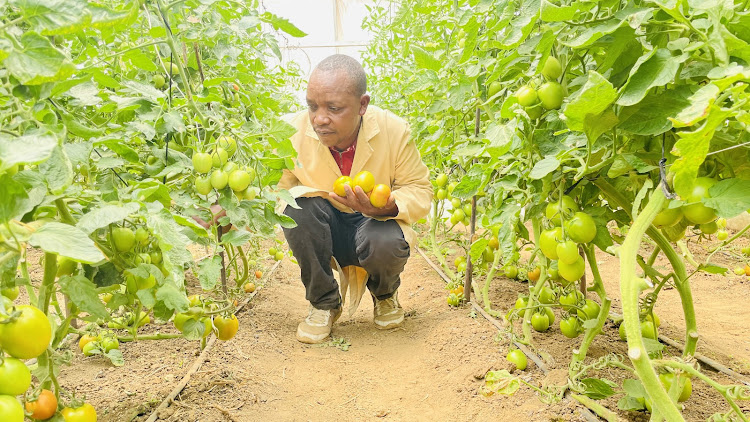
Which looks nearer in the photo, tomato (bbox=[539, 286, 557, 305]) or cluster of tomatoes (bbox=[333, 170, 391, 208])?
tomato (bbox=[539, 286, 557, 305])

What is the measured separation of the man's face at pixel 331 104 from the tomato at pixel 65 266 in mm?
1284

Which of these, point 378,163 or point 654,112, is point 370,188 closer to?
point 378,163

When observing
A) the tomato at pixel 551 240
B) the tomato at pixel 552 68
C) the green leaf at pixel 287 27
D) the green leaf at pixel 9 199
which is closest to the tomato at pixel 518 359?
the tomato at pixel 551 240

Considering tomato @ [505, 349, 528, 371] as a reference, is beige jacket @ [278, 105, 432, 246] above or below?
above

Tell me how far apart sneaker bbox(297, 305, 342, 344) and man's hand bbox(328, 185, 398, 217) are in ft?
1.87

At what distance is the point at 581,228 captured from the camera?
46.9 inches

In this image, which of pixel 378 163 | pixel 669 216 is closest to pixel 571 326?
pixel 669 216

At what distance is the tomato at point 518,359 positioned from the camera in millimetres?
1767

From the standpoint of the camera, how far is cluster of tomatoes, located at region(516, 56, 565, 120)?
113 cm

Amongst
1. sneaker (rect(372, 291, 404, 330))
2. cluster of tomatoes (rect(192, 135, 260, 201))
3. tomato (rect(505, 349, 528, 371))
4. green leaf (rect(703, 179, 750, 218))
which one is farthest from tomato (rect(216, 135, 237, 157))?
sneaker (rect(372, 291, 404, 330))

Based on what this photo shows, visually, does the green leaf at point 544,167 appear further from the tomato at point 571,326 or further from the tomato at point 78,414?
the tomato at point 78,414

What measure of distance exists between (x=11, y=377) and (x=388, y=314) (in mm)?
2030

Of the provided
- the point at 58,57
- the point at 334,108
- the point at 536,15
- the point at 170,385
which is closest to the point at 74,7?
the point at 58,57

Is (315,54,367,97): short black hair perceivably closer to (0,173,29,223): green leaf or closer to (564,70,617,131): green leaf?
(564,70,617,131): green leaf
